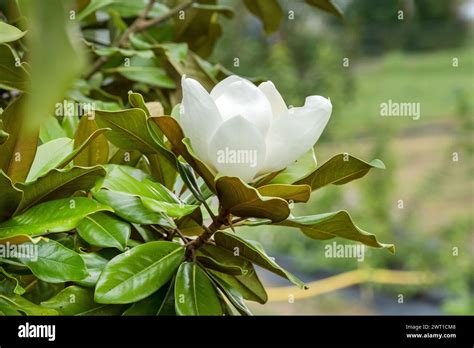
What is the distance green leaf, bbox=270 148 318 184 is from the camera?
0.45 meters

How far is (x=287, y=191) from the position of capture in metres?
0.41

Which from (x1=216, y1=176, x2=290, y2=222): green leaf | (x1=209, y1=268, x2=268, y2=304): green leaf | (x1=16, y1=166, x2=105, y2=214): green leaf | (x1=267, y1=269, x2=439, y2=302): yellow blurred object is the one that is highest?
(x1=16, y1=166, x2=105, y2=214): green leaf

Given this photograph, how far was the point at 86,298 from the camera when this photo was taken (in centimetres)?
41

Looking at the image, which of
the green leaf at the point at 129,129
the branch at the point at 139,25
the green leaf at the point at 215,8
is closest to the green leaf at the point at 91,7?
the branch at the point at 139,25

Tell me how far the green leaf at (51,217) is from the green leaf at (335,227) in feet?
0.41

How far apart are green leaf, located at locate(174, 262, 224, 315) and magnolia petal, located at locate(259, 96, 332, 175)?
9 cm

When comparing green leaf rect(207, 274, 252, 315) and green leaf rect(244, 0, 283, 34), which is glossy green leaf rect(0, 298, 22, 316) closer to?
green leaf rect(207, 274, 252, 315)

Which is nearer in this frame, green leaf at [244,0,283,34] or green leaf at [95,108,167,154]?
green leaf at [95,108,167,154]

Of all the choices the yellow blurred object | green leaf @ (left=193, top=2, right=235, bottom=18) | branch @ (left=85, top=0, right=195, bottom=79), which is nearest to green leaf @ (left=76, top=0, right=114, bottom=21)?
branch @ (left=85, top=0, right=195, bottom=79)

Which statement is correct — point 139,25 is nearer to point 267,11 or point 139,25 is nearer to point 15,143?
point 267,11

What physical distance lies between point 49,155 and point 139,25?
1.12 feet
